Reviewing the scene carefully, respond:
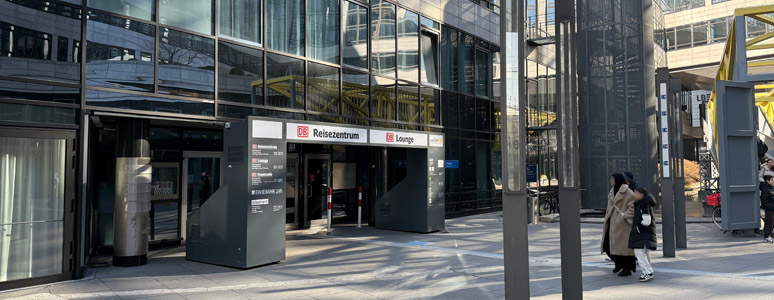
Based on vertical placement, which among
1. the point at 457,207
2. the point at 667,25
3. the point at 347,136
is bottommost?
the point at 457,207

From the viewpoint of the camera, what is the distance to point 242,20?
1070cm

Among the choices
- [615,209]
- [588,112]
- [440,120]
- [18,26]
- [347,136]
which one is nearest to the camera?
[18,26]

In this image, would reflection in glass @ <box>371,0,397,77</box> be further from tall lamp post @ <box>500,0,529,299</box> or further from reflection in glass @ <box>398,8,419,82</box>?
tall lamp post @ <box>500,0,529,299</box>

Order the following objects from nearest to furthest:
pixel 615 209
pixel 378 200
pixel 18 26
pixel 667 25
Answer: pixel 18 26, pixel 615 209, pixel 378 200, pixel 667 25

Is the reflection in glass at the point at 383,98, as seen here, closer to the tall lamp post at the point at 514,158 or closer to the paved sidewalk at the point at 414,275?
the paved sidewalk at the point at 414,275

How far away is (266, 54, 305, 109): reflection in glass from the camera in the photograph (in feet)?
36.5

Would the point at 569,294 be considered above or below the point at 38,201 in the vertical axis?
below

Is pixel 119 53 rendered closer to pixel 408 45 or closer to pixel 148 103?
pixel 148 103

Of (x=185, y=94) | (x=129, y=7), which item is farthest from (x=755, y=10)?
(x=129, y=7)

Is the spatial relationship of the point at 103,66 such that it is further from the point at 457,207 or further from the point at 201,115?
the point at 457,207

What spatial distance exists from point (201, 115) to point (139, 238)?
238cm

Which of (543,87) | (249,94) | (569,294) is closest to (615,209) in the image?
(569,294)

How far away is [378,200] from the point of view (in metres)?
14.2

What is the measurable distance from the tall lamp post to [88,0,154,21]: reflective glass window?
7233mm
